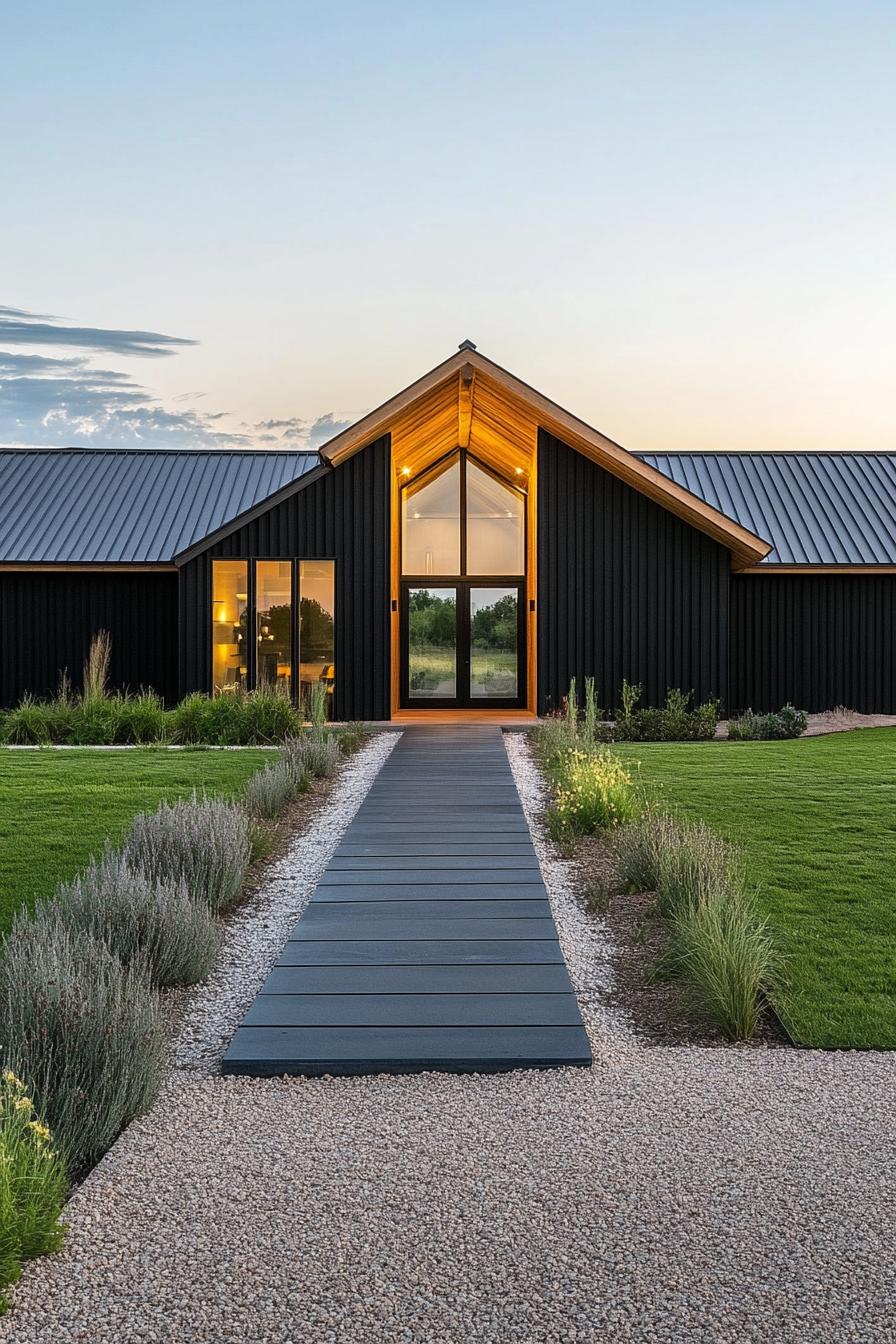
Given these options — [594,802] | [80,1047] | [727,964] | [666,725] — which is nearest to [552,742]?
[666,725]

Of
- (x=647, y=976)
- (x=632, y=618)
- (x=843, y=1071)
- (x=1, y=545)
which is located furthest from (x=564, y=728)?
(x=1, y=545)

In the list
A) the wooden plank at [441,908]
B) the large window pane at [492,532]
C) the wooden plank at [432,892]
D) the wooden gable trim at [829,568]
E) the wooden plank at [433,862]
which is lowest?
the wooden plank at [441,908]

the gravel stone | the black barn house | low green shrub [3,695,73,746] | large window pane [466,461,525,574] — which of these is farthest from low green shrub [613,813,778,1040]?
large window pane [466,461,525,574]

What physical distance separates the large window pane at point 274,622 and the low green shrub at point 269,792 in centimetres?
644

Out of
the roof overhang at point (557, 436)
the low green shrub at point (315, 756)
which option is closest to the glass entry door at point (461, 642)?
the roof overhang at point (557, 436)

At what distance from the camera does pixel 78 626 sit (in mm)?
18203

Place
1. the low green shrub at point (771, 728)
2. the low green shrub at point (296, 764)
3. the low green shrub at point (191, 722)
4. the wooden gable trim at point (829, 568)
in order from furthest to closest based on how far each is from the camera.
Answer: the wooden gable trim at point (829, 568) → the low green shrub at point (771, 728) → the low green shrub at point (191, 722) → the low green shrub at point (296, 764)

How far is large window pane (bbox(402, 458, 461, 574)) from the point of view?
17.6 meters

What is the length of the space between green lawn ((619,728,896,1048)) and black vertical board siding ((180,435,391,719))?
4569 mm

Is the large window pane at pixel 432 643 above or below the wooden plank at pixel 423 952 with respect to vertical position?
above

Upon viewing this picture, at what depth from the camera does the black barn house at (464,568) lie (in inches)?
630

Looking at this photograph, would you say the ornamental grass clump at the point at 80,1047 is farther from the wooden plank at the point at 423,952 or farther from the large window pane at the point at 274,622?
the large window pane at the point at 274,622

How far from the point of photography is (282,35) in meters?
13.9

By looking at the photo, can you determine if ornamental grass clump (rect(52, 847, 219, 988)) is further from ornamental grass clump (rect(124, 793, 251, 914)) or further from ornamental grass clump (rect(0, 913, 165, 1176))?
ornamental grass clump (rect(0, 913, 165, 1176))
